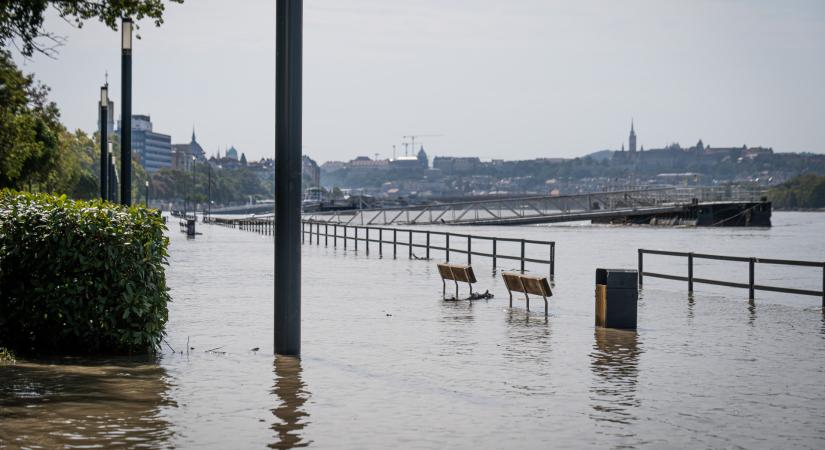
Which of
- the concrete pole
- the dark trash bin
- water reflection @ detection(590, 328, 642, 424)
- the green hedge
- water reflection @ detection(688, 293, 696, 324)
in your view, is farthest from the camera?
water reflection @ detection(688, 293, 696, 324)

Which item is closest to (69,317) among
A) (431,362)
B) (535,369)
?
(431,362)

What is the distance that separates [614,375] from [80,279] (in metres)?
5.99

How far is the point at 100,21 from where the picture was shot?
850 inches

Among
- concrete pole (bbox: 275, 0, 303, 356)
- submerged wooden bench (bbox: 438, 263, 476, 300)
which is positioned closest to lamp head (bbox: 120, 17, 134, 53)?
submerged wooden bench (bbox: 438, 263, 476, 300)

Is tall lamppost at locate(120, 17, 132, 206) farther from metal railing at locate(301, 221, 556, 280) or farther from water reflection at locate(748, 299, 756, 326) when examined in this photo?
water reflection at locate(748, 299, 756, 326)

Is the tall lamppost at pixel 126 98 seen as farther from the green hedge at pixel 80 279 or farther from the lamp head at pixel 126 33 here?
the green hedge at pixel 80 279

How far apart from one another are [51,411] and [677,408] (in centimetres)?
548

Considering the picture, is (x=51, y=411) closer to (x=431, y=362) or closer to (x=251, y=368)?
(x=251, y=368)

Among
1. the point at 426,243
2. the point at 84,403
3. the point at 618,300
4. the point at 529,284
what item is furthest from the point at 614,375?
the point at 426,243

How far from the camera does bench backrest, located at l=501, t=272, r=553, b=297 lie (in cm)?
1970

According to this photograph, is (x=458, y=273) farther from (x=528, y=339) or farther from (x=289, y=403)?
(x=289, y=403)

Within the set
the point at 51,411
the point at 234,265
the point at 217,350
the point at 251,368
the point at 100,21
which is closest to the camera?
the point at 51,411

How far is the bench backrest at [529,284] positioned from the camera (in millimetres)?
19703

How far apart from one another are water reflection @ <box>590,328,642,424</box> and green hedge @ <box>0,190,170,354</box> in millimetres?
5150
